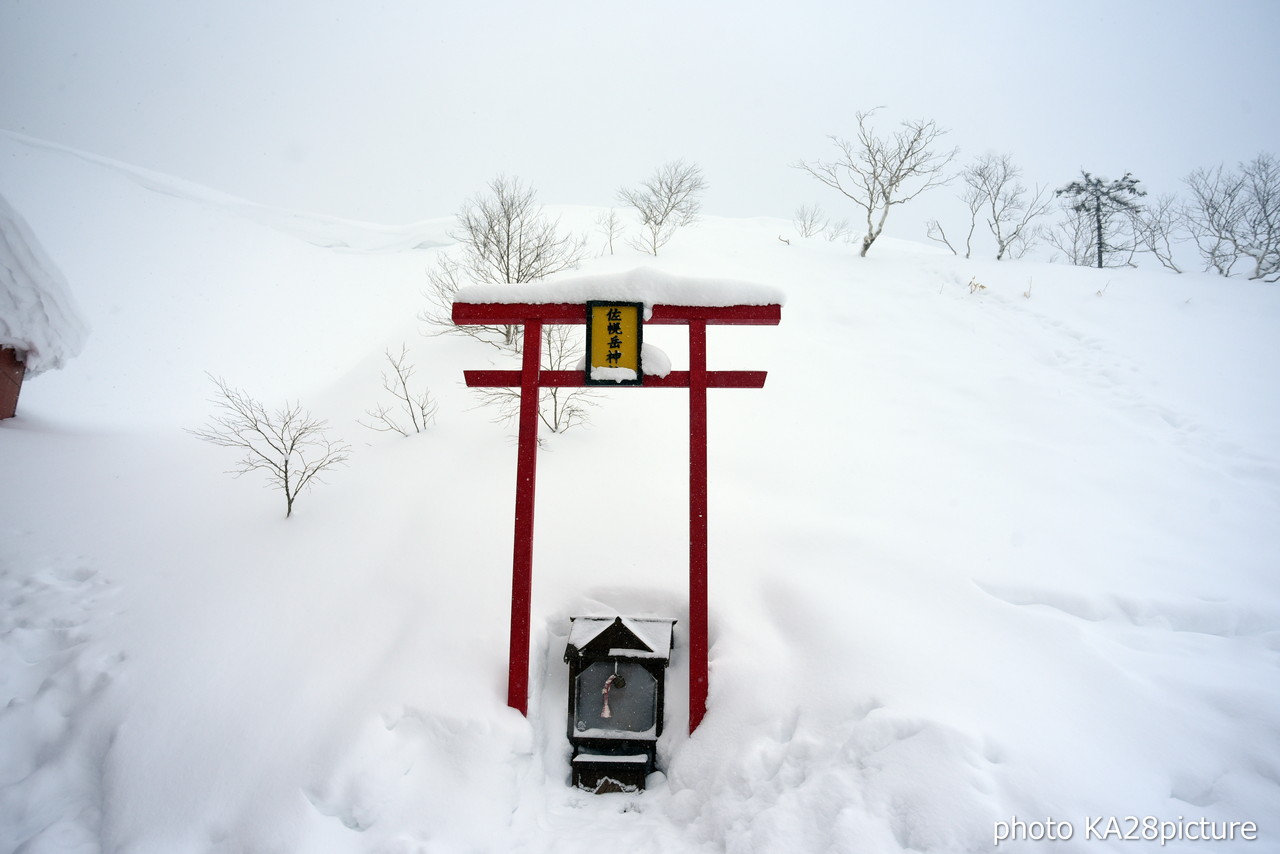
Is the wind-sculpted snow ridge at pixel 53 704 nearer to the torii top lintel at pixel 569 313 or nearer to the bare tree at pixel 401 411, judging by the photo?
the bare tree at pixel 401 411

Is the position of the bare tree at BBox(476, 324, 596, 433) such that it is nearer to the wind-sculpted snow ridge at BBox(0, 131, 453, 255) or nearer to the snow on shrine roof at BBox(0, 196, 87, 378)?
the snow on shrine roof at BBox(0, 196, 87, 378)

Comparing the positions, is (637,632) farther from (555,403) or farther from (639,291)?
(555,403)

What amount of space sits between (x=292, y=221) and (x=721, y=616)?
3135 centimetres

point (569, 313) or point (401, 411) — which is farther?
point (401, 411)

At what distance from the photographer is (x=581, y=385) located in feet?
13.1

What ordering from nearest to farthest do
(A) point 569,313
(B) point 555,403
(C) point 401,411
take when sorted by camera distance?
1. (A) point 569,313
2. (B) point 555,403
3. (C) point 401,411

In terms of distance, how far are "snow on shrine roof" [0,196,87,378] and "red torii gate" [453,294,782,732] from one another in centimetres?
968

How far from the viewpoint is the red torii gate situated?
3.94 metres

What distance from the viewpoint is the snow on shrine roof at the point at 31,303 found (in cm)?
814

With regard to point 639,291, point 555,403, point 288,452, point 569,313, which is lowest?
point 288,452

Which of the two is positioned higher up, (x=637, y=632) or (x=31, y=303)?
(x=31, y=303)

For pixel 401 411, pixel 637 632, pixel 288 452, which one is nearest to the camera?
pixel 637 632

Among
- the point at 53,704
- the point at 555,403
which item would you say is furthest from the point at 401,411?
the point at 53,704

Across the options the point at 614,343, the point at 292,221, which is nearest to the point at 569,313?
the point at 614,343
